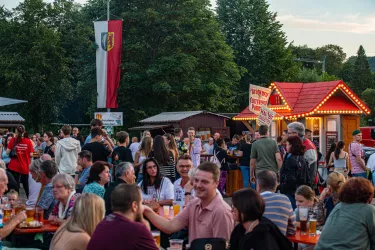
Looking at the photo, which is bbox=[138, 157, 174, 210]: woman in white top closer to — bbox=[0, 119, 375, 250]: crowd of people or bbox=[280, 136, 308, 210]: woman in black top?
bbox=[0, 119, 375, 250]: crowd of people

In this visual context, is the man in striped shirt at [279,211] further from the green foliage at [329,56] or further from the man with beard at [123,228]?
the green foliage at [329,56]

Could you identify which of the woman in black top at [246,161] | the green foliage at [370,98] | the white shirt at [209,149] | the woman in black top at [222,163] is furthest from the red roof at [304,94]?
the green foliage at [370,98]

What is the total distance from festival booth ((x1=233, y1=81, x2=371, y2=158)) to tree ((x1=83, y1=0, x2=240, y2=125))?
559 inches

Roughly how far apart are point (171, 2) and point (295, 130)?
3594 centimetres

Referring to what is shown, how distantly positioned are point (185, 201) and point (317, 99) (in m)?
20.6

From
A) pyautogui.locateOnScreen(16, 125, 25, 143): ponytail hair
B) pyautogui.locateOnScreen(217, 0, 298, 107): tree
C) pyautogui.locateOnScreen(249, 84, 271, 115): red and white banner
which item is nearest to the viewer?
pyautogui.locateOnScreen(16, 125, 25, 143): ponytail hair

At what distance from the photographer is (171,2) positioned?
151 ft

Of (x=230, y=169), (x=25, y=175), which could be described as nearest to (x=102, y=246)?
(x=25, y=175)

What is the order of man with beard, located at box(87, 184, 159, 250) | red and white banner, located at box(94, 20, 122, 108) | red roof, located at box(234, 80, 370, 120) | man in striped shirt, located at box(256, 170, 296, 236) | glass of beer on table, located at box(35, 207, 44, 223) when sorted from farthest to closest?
red and white banner, located at box(94, 20, 122, 108)
red roof, located at box(234, 80, 370, 120)
glass of beer on table, located at box(35, 207, 44, 223)
man in striped shirt, located at box(256, 170, 296, 236)
man with beard, located at box(87, 184, 159, 250)

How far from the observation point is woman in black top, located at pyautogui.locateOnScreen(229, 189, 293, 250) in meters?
5.23

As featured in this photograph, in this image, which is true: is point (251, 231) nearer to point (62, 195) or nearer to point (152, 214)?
point (152, 214)

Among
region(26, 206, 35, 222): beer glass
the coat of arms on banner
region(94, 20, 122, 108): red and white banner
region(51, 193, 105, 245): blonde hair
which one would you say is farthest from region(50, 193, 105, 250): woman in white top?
the coat of arms on banner

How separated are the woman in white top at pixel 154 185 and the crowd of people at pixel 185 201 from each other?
1cm

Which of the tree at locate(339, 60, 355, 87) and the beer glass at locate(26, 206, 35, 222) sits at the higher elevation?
the tree at locate(339, 60, 355, 87)
